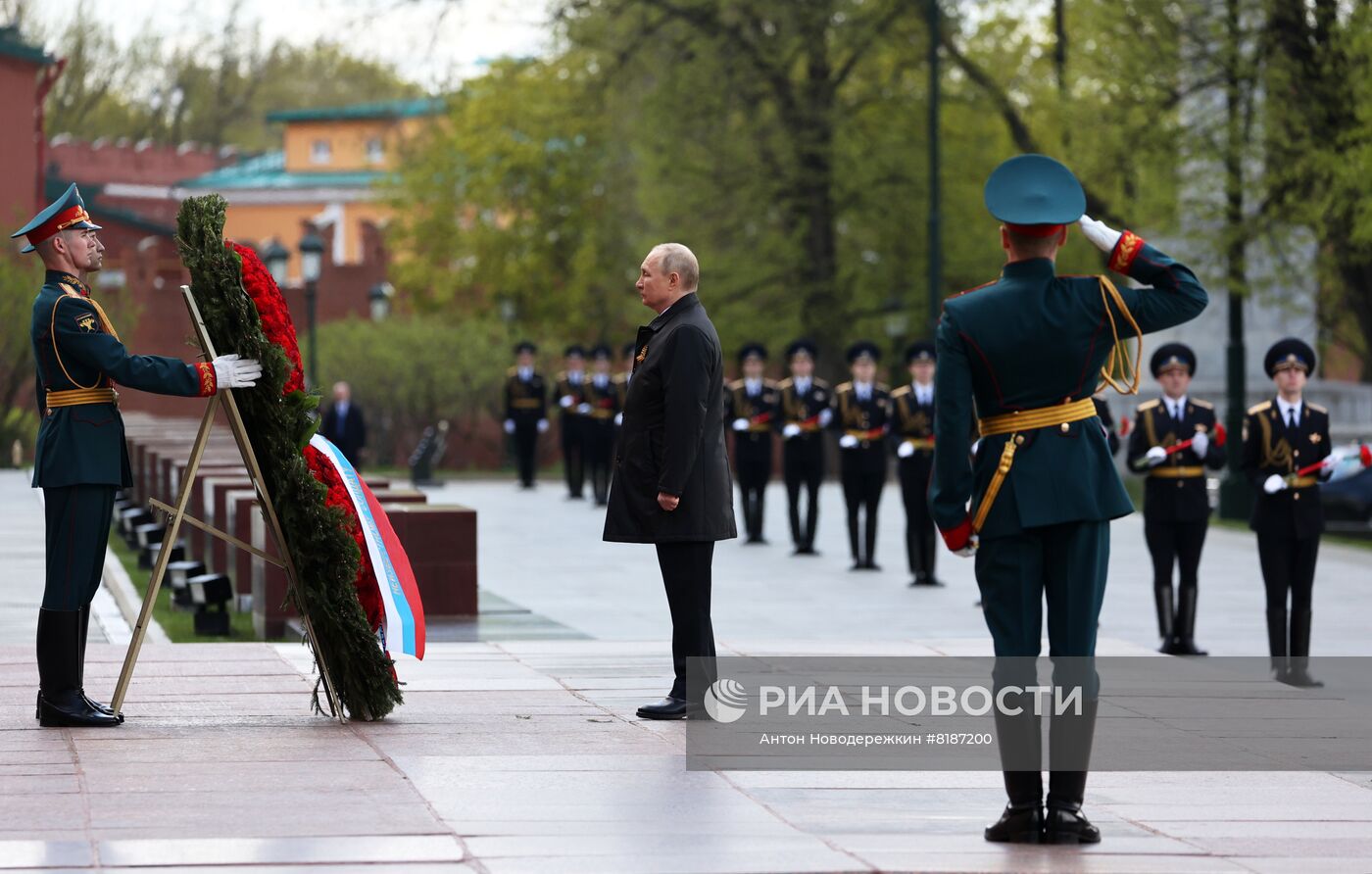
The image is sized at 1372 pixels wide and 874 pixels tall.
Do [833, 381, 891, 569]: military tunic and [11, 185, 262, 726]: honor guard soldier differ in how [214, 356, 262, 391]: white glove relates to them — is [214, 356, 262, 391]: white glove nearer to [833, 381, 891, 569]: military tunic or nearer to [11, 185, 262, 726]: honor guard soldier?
[11, 185, 262, 726]: honor guard soldier

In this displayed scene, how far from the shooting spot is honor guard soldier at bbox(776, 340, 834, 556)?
21484 mm

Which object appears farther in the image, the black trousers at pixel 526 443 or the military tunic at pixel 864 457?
the black trousers at pixel 526 443

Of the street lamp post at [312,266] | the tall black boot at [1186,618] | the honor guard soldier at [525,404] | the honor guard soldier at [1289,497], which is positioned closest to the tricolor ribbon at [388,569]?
the honor guard soldier at [1289,497]

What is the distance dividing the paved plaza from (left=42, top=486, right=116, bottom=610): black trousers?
1.73 feet

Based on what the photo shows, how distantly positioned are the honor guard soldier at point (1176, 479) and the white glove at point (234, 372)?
623 cm

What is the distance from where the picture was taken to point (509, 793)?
7.12 meters

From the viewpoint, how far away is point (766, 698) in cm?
941

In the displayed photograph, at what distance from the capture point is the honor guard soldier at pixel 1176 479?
42.4ft

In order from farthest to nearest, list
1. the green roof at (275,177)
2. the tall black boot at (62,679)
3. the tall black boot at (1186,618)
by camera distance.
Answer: the green roof at (275,177) → the tall black boot at (1186,618) → the tall black boot at (62,679)

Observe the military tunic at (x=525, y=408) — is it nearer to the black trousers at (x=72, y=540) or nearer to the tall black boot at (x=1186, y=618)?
the tall black boot at (x=1186, y=618)

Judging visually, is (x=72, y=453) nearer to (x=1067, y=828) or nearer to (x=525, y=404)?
(x=1067, y=828)

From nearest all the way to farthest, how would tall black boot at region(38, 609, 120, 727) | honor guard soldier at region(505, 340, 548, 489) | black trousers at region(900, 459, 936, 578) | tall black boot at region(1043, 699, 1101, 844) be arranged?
tall black boot at region(1043, 699, 1101, 844) < tall black boot at region(38, 609, 120, 727) < black trousers at region(900, 459, 936, 578) < honor guard soldier at region(505, 340, 548, 489)

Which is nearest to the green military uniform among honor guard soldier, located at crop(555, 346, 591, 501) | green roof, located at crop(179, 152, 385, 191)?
honor guard soldier, located at crop(555, 346, 591, 501)

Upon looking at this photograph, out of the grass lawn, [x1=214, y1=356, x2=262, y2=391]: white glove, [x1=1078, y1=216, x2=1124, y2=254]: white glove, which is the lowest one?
the grass lawn
